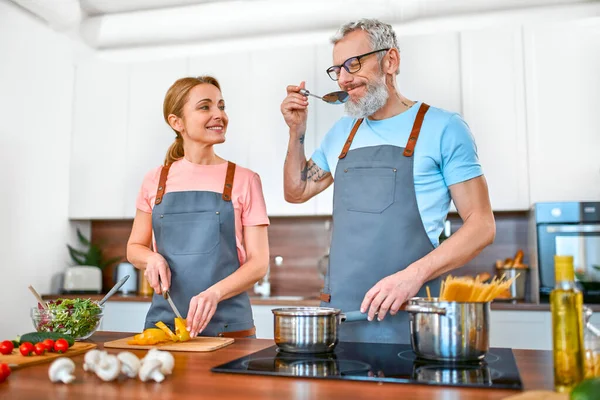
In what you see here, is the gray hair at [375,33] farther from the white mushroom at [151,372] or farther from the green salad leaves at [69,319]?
the white mushroom at [151,372]

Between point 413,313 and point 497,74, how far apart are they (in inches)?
104

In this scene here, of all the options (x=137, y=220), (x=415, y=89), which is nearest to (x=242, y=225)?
(x=137, y=220)

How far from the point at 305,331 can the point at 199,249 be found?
2.81 ft

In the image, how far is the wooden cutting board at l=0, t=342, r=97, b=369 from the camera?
4.19 ft

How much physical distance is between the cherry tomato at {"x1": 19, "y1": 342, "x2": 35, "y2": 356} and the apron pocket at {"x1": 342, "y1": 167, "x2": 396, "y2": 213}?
98 centimetres

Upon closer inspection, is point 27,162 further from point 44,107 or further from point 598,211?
point 598,211

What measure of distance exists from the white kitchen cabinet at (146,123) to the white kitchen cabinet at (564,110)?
7.41 feet

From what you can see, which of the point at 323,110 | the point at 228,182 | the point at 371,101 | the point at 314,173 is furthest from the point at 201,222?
the point at 323,110

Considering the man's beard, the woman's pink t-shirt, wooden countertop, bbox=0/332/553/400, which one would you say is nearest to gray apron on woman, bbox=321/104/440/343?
the man's beard

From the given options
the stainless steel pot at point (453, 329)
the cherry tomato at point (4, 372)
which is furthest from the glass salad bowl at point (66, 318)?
the stainless steel pot at point (453, 329)

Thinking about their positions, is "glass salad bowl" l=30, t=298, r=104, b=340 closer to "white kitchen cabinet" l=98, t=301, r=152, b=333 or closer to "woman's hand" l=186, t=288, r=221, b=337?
"woman's hand" l=186, t=288, r=221, b=337

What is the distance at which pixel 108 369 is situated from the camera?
3.53ft

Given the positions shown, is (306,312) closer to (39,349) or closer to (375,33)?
(39,349)

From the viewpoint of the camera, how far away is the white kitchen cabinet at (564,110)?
333 cm
